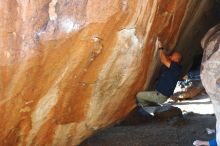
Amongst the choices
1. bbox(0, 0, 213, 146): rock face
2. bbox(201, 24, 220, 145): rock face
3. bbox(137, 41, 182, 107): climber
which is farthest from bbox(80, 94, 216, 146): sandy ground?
bbox(201, 24, 220, 145): rock face

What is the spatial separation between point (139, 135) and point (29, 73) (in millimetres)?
3873

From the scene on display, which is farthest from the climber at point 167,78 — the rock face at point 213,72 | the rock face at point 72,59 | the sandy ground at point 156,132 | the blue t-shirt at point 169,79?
the sandy ground at point 156,132

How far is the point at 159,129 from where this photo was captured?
353 inches

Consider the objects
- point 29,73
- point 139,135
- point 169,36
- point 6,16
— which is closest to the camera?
point 6,16

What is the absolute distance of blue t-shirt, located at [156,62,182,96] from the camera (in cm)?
700

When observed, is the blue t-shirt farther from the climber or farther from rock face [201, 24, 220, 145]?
rock face [201, 24, 220, 145]

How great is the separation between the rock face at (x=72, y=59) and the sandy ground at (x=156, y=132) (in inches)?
36.3

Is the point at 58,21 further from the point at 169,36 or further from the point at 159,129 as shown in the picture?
the point at 159,129

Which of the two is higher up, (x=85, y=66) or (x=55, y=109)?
(x=85, y=66)

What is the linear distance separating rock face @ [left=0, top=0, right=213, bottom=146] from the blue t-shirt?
1.25 feet

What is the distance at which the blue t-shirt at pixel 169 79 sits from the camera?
7004mm

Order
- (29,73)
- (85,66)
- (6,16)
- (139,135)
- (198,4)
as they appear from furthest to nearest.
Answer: (139,135) → (198,4) → (85,66) → (29,73) → (6,16)

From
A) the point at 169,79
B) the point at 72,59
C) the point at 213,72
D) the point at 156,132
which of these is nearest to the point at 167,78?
the point at 169,79

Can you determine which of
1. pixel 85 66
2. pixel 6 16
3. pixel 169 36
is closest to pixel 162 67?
pixel 169 36
